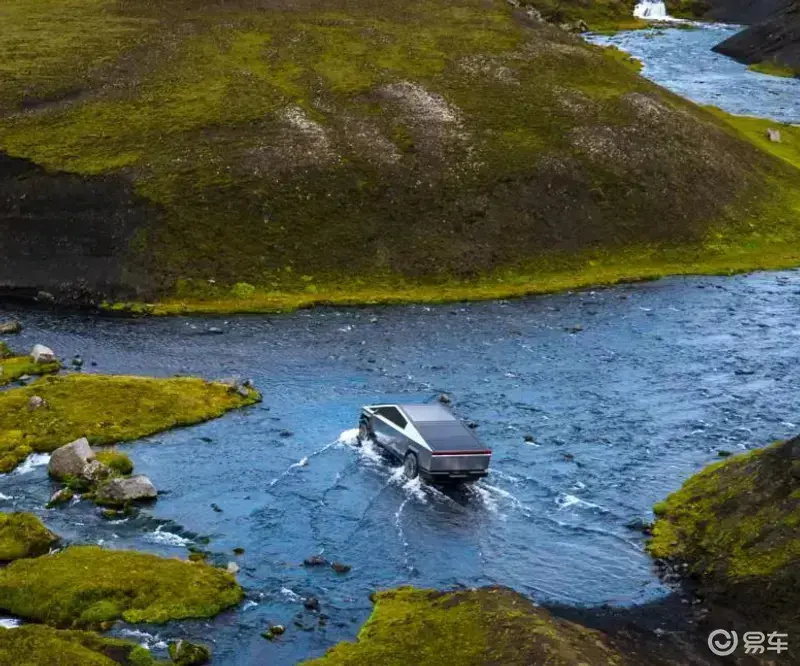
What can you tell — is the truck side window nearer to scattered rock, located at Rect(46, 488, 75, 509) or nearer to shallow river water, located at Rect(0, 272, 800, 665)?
shallow river water, located at Rect(0, 272, 800, 665)

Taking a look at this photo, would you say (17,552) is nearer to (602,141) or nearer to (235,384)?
(235,384)

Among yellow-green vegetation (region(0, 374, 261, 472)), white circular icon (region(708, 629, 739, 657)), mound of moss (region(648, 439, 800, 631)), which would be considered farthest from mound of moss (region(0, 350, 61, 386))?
white circular icon (region(708, 629, 739, 657))

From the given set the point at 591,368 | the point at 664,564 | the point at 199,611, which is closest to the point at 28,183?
the point at 591,368

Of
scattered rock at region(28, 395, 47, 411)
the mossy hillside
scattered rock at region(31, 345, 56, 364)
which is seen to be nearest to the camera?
scattered rock at region(28, 395, 47, 411)

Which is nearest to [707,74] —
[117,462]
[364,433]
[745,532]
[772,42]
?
[772,42]

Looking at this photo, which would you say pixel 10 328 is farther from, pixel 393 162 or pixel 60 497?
pixel 393 162

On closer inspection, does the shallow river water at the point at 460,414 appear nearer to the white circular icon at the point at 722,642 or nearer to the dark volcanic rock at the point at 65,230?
the white circular icon at the point at 722,642
